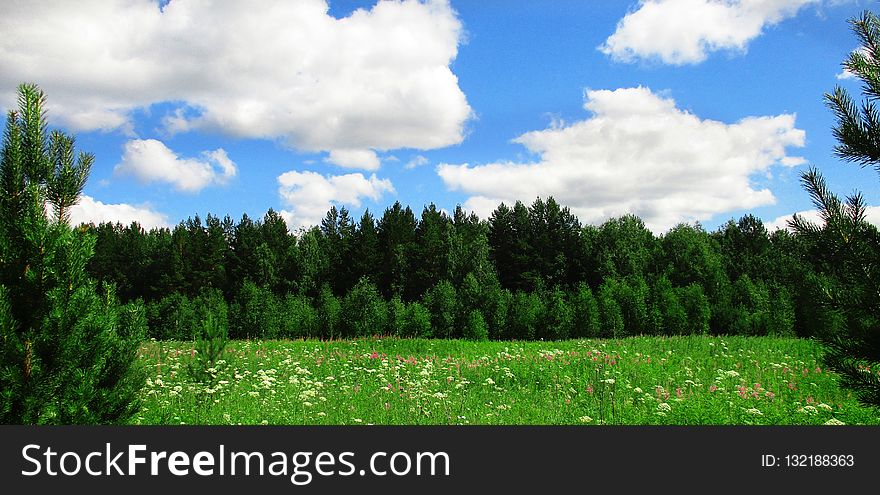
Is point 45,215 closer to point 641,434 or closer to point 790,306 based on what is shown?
point 641,434

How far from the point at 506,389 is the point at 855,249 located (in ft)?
25.1

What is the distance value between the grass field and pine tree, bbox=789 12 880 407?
197 cm

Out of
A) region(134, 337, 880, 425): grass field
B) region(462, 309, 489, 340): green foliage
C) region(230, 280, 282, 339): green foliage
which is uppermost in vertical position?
region(230, 280, 282, 339): green foliage

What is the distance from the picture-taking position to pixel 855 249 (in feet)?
13.3

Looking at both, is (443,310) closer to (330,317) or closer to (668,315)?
(330,317)

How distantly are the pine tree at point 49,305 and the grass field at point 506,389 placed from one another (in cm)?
168

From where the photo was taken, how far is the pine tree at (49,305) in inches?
190

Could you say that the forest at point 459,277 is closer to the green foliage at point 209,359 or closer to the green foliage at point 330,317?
the green foliage at point 330,317

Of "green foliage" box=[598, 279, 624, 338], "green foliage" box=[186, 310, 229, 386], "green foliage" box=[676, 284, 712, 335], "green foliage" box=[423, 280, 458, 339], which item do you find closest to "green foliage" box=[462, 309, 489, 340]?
"green foliage" box=[423, 280, 458, 339]

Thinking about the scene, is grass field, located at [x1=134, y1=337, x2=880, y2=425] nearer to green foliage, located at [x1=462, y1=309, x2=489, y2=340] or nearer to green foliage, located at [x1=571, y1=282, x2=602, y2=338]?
green foliage, located at [x1=462, y1=309, x2=489, y2=340]

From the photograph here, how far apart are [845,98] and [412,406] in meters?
7.12

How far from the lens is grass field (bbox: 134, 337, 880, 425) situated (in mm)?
8375

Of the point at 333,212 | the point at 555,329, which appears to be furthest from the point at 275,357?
the point at 333,212

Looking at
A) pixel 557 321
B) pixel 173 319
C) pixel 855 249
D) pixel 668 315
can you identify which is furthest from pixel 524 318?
pixel 855 249
